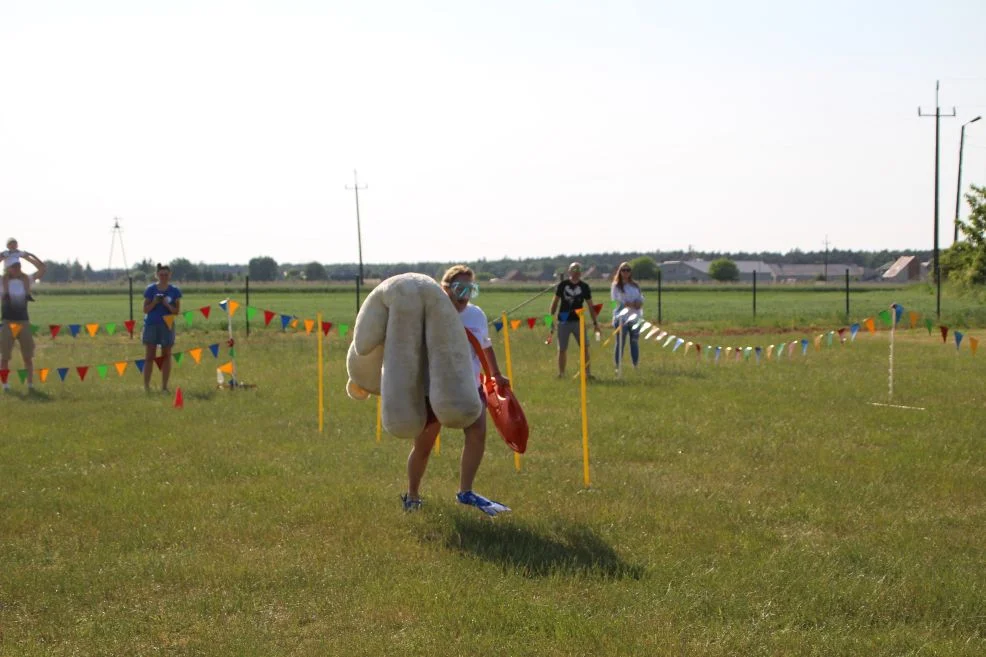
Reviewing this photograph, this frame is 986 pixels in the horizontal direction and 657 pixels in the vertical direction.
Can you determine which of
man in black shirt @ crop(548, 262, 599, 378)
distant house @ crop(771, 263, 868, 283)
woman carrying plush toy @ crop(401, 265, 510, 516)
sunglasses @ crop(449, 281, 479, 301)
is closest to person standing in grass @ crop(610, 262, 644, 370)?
man in black shirt @ crop(548, 262, 599, 378)

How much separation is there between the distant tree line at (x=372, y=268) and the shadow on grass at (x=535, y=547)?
107 ft

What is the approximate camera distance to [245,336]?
27812 mm

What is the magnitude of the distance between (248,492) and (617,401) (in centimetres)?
605

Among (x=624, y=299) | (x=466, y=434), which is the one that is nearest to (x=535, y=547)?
(x=466, y=434)

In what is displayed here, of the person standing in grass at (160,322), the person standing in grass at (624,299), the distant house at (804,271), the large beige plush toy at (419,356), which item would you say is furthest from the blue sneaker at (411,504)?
the distant house at (804,271)

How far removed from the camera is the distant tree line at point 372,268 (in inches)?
3495

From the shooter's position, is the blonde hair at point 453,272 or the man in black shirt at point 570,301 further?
the man in black shirt at point 570,301

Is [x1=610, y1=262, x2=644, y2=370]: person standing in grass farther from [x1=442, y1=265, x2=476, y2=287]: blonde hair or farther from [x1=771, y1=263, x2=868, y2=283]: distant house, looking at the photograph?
[x1=771, y1=263, x2=868, y2=283]: distant house

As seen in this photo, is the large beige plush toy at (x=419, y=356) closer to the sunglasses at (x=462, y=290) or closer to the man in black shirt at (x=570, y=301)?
the sunglasses at (x=462, y=290)

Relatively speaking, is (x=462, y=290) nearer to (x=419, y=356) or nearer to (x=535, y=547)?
(x=419, y=356)

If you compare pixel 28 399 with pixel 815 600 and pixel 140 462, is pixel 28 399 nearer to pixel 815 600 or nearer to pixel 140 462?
pixel 140 462

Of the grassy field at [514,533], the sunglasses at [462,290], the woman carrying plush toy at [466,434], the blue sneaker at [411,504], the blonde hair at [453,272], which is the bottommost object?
the grassy field at [514,533]

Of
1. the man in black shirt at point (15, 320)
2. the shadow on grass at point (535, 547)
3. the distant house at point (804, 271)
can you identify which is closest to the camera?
the shadow on grass at point (535, 547)

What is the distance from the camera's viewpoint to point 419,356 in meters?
7.43
